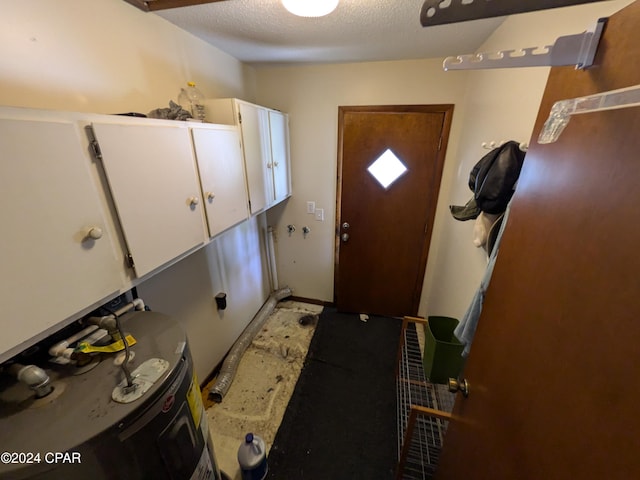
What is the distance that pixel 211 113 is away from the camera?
1.50 metres

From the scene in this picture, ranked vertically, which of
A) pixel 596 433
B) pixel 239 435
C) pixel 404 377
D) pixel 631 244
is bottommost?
pixel 239 435

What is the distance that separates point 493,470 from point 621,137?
32.0 inches

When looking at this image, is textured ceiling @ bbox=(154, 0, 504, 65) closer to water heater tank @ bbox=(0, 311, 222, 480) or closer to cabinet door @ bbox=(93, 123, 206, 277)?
cabinet door @ bbox=(93, 123, 206, 277)

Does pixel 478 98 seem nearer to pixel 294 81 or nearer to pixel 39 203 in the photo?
pixel 294 81

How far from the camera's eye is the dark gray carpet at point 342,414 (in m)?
1.46

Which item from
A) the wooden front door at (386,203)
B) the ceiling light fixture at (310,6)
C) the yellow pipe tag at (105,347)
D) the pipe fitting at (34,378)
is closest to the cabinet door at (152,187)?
the yellow pipe tag at (105,347)

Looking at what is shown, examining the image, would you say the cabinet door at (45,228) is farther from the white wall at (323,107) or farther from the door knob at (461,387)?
the white wall at (323,107)

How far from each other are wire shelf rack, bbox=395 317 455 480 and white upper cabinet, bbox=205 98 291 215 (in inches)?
54.1

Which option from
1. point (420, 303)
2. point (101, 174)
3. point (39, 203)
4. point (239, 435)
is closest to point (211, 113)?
point (101, 174)

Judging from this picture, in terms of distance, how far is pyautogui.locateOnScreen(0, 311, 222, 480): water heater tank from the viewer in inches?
21.8

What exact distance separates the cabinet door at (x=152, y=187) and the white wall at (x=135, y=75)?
1.20 ft

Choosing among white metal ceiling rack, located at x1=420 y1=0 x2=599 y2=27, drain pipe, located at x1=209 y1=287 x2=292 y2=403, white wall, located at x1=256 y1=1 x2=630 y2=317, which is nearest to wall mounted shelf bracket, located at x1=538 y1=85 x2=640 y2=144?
white metal ceiling rack, located at x1=420 y1=0 x2=599 y2=27

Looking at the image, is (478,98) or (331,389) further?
(331,389)

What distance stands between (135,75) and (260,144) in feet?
2.40
